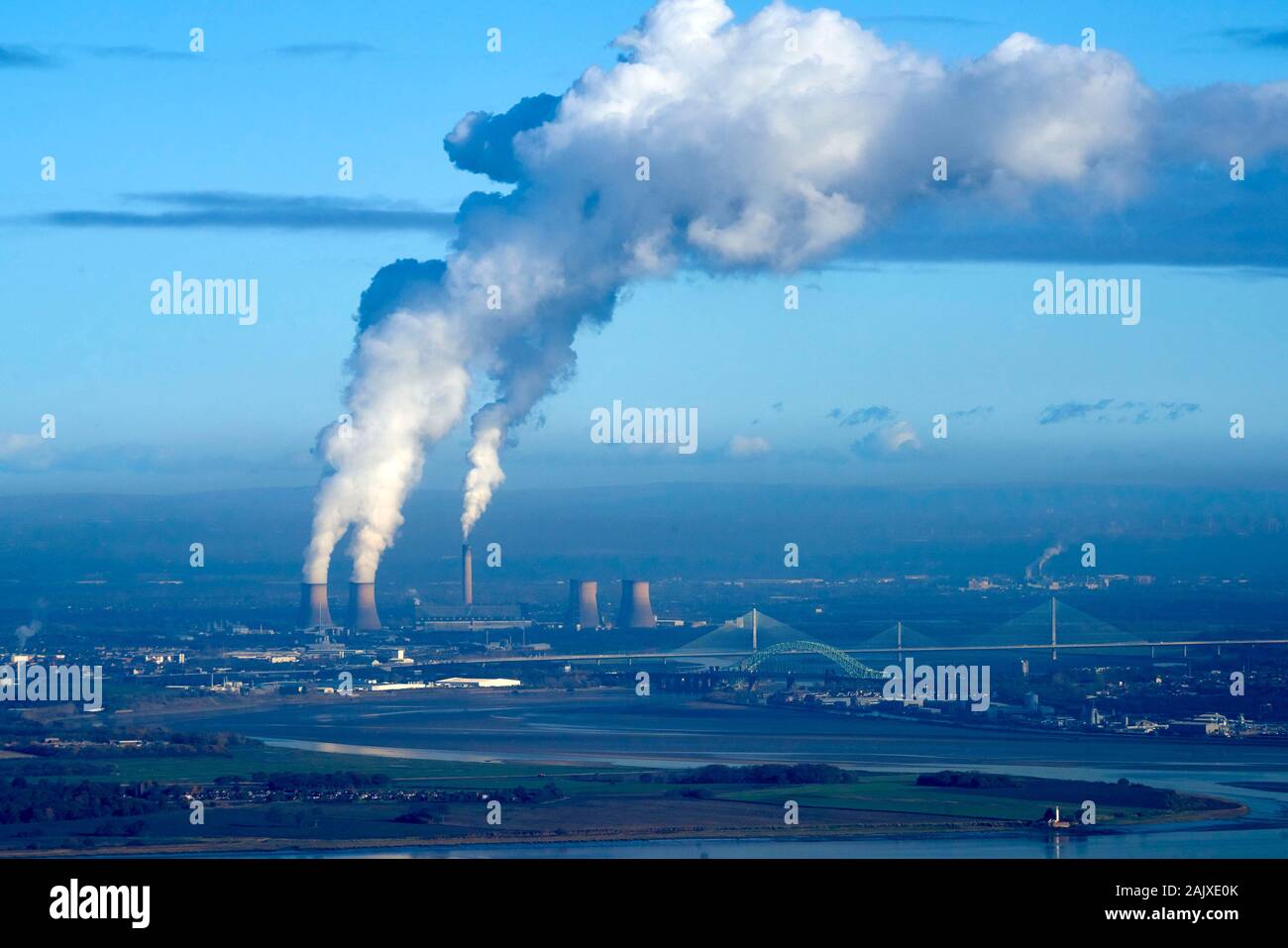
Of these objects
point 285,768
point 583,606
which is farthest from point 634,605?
point 285,768

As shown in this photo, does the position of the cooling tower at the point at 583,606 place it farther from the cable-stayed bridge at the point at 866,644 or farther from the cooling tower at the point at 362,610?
the cooling tower at the point at 362,610

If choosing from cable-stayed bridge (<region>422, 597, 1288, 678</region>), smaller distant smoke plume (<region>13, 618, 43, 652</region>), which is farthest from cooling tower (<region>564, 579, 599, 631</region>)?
smaller distant smoke plume (<region>13, 618, 43, 652</region>)

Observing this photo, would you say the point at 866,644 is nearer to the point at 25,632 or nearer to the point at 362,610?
the point at 362,610

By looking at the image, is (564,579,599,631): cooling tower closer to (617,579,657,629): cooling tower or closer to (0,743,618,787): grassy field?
(617,579,657,629): cooling tower

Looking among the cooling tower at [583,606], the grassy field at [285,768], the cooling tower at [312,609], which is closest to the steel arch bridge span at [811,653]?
the cooling tower at [583,606]
